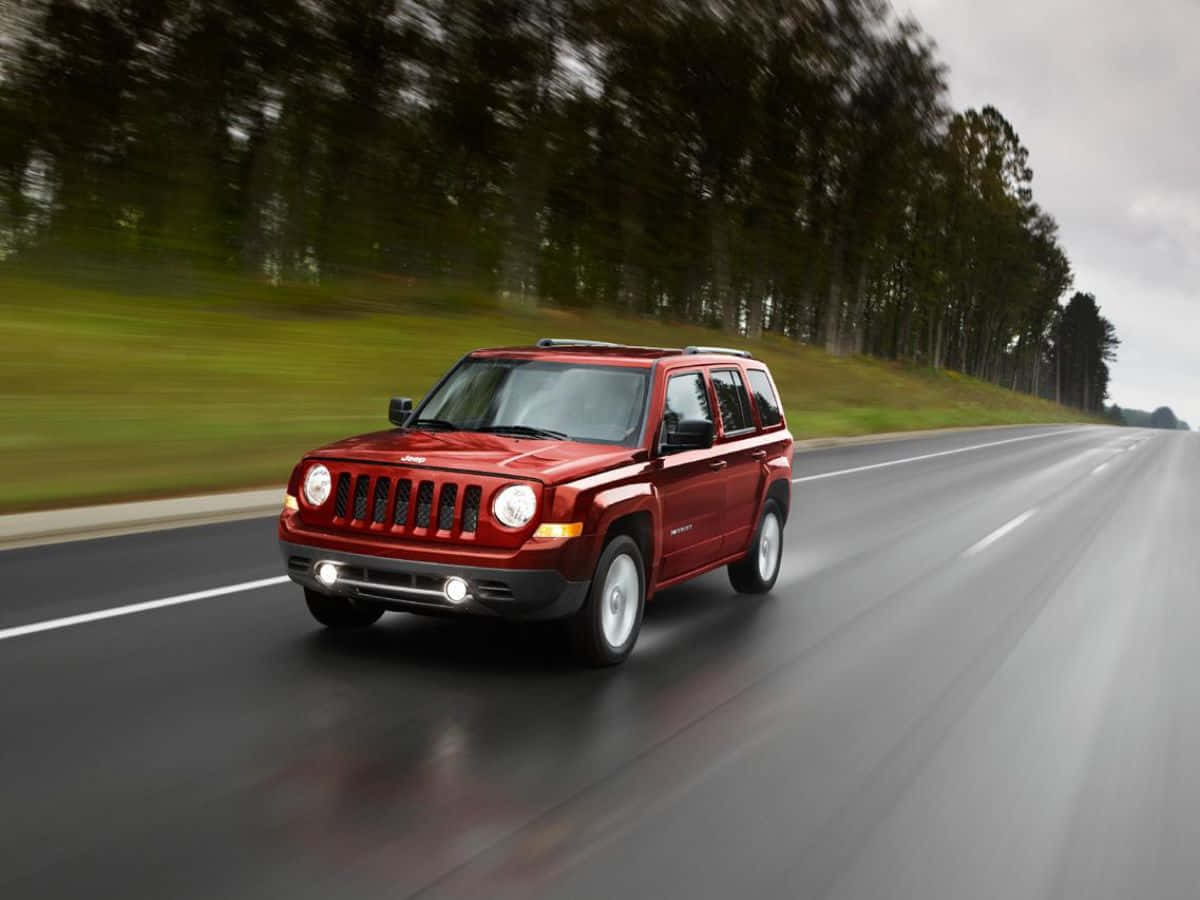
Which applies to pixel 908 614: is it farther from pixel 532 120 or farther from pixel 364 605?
pixel 532 120

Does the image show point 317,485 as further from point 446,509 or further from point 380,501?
point 446,509

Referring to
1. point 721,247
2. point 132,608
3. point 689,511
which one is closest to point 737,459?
point 689,511

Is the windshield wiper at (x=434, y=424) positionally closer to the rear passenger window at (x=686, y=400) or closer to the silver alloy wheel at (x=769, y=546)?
the rear passenger window at (x=686, y=400)

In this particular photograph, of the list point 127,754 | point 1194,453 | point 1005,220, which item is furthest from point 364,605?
point 1005,220

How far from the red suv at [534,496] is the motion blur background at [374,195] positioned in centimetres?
653

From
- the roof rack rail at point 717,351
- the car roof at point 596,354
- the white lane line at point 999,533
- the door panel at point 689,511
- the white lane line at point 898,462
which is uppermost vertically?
the roof rack rail at point 717,351

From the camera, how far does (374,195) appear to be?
129ft

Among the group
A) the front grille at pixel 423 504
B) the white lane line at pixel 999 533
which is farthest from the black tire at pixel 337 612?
the white lane line at pixel 999 533

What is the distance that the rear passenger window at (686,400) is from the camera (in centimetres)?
805

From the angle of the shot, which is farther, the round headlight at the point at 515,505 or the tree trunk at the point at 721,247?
the tree trunk at the point at 721,247

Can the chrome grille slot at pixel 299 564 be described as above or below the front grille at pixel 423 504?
below

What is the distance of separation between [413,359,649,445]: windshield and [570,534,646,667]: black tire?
2.18 ft

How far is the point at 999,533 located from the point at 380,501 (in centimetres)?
939

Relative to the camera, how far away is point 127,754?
533 cm
